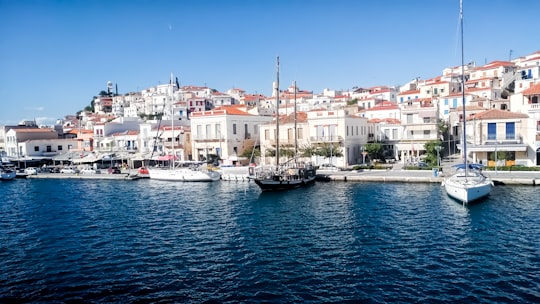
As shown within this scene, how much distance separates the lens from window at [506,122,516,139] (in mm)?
43375

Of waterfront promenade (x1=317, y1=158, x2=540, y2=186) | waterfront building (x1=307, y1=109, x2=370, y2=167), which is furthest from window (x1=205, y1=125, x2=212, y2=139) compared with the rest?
waterfront promenade (x1=317, y1=158, x2=540, y2=186)

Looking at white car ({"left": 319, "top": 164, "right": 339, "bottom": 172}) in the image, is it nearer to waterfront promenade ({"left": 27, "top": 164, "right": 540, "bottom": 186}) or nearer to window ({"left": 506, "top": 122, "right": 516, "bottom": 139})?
waterfront promenade ({"left": 27, "top": 164, "right": 540, "bottom": 186})

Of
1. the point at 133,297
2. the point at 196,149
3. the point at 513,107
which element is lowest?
the point at 133,297

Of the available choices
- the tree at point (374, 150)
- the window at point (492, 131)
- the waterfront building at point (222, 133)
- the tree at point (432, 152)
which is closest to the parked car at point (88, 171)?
the waterfront building at point (222, 133)

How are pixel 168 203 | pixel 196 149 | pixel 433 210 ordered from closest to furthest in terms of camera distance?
Result: 1. pixel 433 210
2. pixel 168 203
3. pixel 196 149

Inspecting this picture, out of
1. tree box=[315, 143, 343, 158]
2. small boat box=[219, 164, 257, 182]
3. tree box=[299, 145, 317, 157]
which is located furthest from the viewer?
tree box=[299, 145, 317, 157]

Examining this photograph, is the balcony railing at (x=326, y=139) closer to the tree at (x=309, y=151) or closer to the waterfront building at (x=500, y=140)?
the tree at (x=309, y=151)

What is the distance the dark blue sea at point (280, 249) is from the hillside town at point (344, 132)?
11215mm

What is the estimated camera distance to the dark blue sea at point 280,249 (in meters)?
16.0

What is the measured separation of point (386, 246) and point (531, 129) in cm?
2954

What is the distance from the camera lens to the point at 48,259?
20.5 meters

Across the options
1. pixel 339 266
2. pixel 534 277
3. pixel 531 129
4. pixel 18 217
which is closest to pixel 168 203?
pixel 18 217

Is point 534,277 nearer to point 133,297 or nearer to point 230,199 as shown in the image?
point 133,297

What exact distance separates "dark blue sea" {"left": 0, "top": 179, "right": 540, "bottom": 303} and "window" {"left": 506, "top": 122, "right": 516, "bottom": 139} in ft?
32.9
